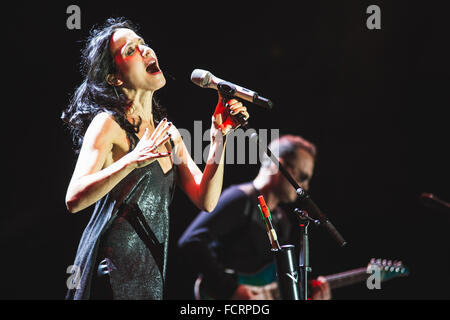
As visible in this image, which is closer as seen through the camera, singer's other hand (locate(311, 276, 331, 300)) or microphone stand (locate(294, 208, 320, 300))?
microphone stand (locate(294, 208, 320, 300))

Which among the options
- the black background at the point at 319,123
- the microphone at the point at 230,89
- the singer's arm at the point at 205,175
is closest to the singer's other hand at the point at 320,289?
the black background at the point at 319,123

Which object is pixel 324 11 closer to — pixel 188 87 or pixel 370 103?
pixel 370 103

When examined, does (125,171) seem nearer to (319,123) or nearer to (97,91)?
(97,91)

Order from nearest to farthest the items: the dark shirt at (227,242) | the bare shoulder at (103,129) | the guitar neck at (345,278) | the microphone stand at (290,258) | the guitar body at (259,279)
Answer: the bare shoulder at (103,129), the microphone stand at (290,258), the dark shirt at (227,242), the guitar body at (259,279), the guitar neck at (345,278)

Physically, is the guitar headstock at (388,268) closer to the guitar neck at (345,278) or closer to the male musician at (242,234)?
the guitar neck at (345,278)

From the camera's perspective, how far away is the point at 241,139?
7.17ft

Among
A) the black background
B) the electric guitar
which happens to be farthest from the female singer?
the electric guitar

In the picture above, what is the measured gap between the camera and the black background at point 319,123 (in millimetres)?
3400

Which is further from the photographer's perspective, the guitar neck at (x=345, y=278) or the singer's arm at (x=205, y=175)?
the guitar neck at (x=345, y=278)

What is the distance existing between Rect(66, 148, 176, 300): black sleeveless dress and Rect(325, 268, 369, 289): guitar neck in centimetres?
222

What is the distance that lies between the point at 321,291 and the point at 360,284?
101cm

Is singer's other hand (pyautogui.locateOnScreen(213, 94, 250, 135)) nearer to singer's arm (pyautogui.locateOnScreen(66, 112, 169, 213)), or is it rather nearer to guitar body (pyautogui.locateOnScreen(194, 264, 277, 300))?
singer's arm (pyautogui.locateOnScreen(66, 112, 169, 213))

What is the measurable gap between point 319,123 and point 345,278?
4.68ft

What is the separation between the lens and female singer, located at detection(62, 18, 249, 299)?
151cm
